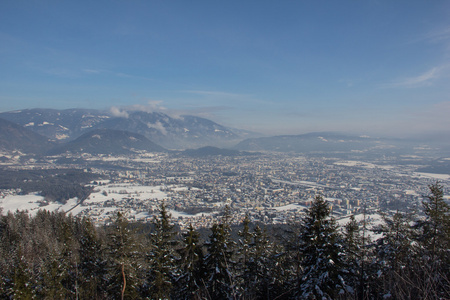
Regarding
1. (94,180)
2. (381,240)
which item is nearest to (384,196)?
(381,240)

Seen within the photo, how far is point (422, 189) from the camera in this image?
4712cm

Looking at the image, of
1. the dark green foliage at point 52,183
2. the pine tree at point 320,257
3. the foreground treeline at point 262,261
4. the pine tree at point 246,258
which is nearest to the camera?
the pine tree at point 320,257

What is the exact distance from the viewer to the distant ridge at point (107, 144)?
137750 mm

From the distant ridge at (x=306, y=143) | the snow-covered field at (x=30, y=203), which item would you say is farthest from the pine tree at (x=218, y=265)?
the distant ridge at (x=306, y=143)

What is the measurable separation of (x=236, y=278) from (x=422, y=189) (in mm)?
53851

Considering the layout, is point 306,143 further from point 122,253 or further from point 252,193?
point 122,253

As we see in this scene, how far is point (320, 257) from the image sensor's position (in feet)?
21.3

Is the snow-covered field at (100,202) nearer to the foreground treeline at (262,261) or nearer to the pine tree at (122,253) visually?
the pine tree at (122,253)

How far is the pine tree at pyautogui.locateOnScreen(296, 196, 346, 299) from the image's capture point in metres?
6.23

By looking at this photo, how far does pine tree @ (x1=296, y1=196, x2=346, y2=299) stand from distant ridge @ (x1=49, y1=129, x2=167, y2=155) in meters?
147

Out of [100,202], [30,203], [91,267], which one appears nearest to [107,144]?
[30,203]

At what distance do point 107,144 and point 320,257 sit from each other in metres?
164

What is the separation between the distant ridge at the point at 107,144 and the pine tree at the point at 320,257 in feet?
481

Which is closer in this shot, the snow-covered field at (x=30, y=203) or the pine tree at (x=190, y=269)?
the pine tree at (x=190, y=269)
